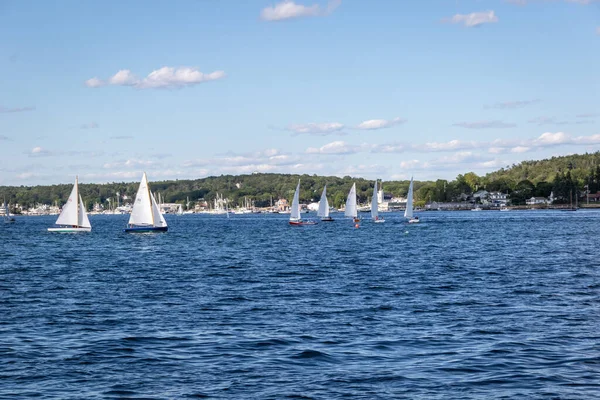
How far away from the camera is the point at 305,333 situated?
29250 millimetres

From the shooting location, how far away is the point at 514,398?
20.2 m

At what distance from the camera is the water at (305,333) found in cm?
2178

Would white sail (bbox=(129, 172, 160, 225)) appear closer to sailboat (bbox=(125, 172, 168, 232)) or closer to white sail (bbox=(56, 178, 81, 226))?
sailboat (bbox=(125, 172, 168, 232))

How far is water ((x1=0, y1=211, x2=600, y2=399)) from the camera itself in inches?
858

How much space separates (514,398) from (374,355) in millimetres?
5895

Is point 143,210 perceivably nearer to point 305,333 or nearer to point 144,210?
point 144,210

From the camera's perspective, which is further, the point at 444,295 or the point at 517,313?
the point at 444,295

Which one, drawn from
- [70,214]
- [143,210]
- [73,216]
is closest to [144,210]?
[143,210]

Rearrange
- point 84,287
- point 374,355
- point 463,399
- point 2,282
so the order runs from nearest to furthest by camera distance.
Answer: point 463,399
point 374,355
point 84,287
point 2,282

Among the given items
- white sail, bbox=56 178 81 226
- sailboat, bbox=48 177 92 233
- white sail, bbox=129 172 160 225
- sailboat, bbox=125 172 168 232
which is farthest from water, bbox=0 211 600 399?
white sail, bbox=56 178 81 226

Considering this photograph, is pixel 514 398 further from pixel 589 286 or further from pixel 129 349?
pixel 589 286

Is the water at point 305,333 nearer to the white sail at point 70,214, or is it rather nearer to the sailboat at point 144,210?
the sailboat at point 144,210

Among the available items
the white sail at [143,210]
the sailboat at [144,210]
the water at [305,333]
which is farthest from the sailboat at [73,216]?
the water at [305,333]

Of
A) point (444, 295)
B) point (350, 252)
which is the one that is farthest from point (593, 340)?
point (350, 252)
